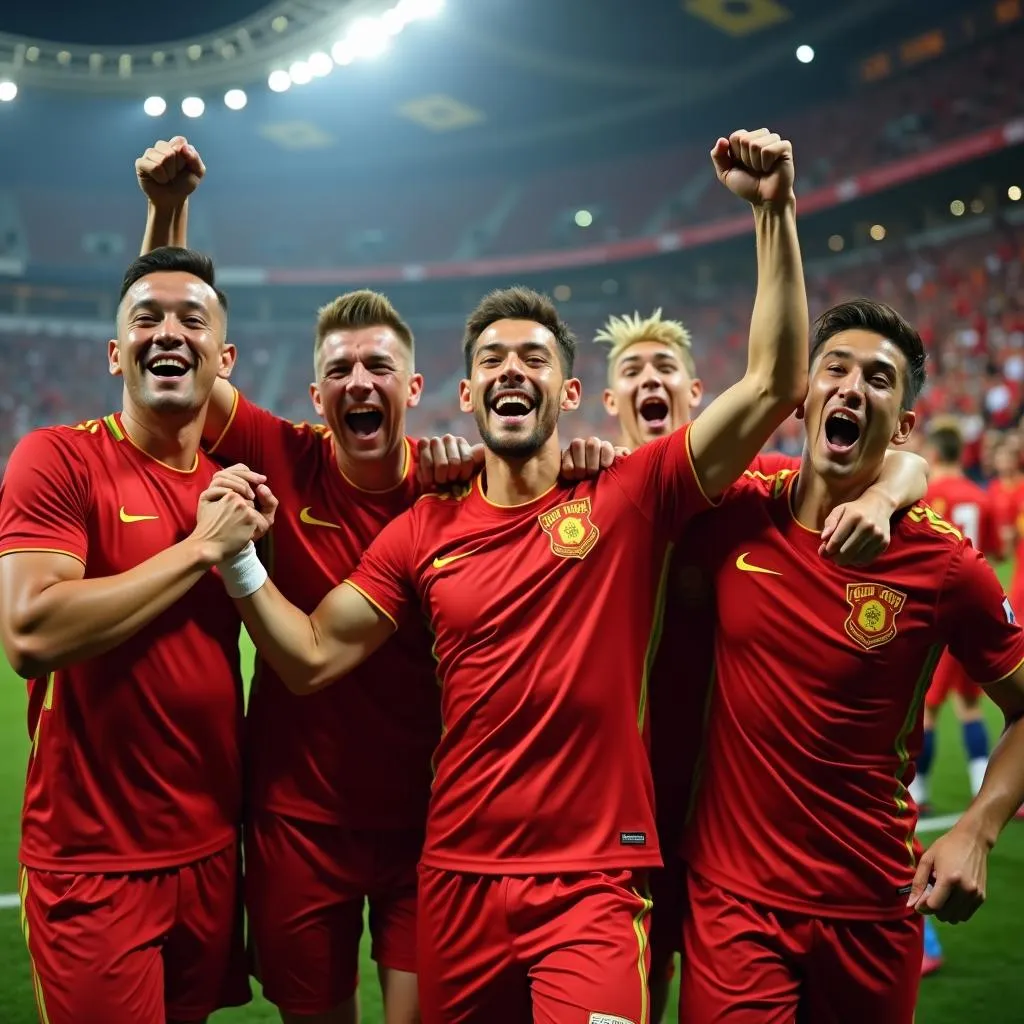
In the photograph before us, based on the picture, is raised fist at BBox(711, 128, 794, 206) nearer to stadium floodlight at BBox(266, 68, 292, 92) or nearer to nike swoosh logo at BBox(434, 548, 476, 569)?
nike swoosh logo at BBox(434, 548, 476, 569)

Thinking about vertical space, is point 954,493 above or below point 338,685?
above

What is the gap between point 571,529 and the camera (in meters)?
2.75

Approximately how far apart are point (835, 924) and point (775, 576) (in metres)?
0.88

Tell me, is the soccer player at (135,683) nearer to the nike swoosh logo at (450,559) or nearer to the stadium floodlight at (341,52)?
the nike swoosh logo at (450,559)

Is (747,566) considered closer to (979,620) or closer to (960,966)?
(979,620)

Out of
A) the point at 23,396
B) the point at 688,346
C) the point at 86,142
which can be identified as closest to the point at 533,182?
the point at 86,142

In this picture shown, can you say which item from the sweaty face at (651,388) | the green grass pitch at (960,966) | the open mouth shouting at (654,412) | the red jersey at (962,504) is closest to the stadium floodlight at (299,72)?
the red jersey at (962,504)

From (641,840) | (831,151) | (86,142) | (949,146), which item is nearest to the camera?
(641,840)

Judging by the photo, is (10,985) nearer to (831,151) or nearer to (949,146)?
(949,146)

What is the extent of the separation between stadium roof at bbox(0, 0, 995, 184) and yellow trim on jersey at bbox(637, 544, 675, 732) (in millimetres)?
25098

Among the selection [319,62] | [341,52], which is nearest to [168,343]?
[341,52]

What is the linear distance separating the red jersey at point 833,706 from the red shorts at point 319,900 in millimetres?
915

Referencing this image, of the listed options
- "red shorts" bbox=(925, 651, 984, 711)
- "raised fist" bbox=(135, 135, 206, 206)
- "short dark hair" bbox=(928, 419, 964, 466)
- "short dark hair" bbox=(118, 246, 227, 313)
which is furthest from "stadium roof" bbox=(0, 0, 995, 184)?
"short dark hair" bbox=(118, 246, 227, 313)

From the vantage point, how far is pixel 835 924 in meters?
2.49
